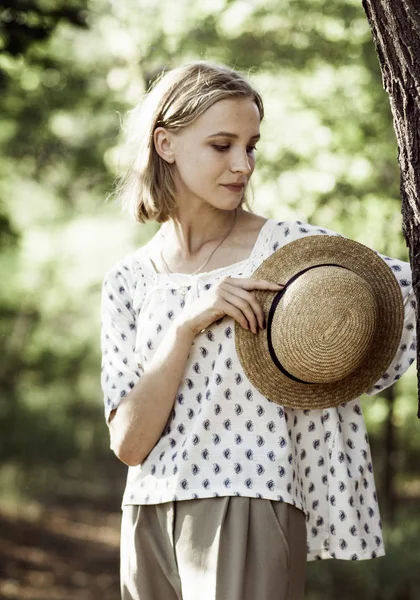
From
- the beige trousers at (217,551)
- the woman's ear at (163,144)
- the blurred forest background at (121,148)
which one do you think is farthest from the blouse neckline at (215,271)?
the blurred forest background at (121,148)

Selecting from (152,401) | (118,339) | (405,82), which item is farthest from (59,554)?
(405,82)

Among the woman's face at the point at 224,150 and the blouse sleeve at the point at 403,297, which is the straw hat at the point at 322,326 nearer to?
the blouse sleeve at the point at 403,297

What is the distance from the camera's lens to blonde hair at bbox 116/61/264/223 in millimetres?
2348

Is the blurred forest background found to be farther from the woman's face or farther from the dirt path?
the woman's face

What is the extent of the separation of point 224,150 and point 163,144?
24 centimetres

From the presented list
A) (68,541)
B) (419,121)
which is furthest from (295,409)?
(68,541)

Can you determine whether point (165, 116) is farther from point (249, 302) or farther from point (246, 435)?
point (246, 435)

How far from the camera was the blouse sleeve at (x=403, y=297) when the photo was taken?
7.44 feet

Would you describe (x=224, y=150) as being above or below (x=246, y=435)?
above

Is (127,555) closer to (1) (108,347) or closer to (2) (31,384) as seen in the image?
(1) (108,347)

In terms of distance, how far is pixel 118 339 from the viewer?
2459mm

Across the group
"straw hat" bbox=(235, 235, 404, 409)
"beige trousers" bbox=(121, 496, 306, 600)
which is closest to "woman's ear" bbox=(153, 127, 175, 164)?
"straw hat" bbox=(235, 235, 404, 409)

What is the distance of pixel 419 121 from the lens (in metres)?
2.01

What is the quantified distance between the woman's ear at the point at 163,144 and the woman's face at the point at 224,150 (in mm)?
114
